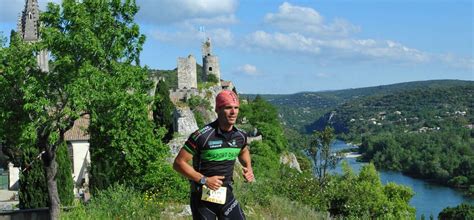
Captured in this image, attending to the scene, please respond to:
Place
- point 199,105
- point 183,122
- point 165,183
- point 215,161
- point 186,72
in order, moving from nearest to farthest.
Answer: point 215,161 → point 165,183 → point 183,122 → point 199,105 → point 186,72

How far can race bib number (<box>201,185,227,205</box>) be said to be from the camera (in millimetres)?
5906

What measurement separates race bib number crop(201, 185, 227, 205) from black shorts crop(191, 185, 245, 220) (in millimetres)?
54

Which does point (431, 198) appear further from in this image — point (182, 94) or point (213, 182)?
point (213, 182)

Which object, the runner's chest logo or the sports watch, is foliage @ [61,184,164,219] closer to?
the sports watch

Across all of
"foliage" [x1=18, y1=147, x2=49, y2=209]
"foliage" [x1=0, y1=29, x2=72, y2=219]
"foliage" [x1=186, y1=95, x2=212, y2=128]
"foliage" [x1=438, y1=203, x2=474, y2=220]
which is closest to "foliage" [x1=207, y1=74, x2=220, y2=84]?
"foliage" [x1=186, y1=95, x2=212, y2=128]

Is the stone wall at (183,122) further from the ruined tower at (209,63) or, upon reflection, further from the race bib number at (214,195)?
the ruined tower at (209,63)

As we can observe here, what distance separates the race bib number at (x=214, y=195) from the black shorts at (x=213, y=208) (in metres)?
0.05

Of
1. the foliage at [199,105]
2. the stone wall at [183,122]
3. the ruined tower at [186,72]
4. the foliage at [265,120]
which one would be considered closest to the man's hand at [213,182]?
the stone wall at [183,122]

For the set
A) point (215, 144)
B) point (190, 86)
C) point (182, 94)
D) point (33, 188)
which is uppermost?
point (190, 86)

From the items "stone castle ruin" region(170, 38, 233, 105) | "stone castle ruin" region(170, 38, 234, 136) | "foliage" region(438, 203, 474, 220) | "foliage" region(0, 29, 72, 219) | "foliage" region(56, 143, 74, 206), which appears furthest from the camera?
"foliage" region(438, 203, 474, 220)

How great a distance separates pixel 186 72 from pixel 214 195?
4721cm

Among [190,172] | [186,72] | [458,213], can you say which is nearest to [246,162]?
[190,172]

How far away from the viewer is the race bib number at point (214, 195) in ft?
19.4

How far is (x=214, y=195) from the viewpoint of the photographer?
594 cm
